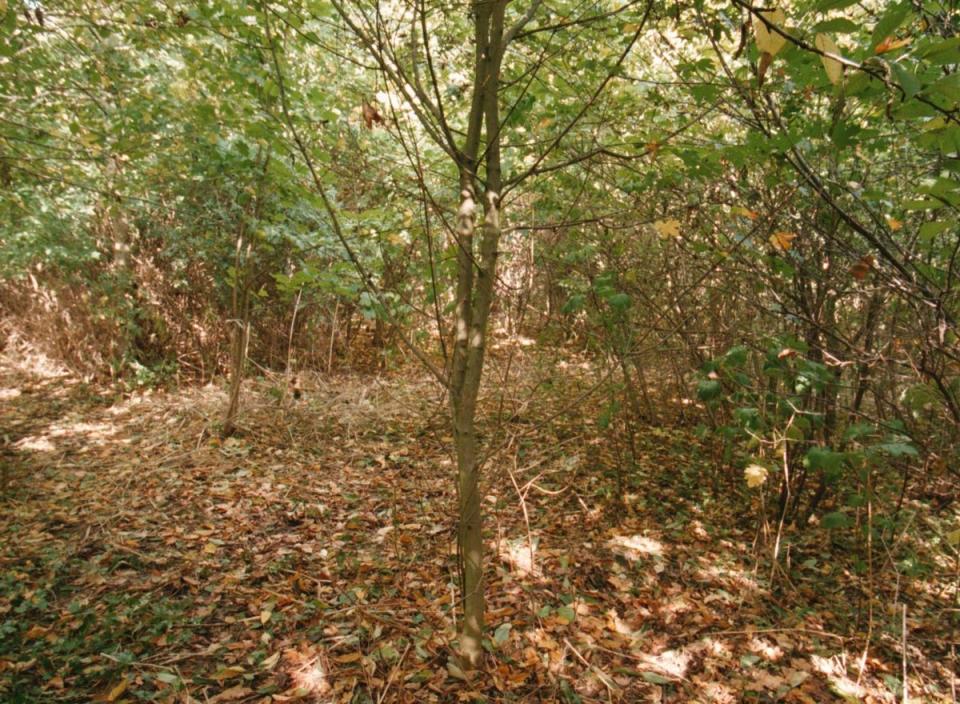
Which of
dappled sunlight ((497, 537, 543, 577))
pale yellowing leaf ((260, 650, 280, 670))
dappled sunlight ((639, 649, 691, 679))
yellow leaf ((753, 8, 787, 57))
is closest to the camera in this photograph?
yellow leaf ((753, 8, 787, 57))

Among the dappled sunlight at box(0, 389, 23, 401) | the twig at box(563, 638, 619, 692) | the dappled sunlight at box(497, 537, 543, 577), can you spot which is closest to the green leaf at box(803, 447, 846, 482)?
the twig at box(563, 638, 619, 692)

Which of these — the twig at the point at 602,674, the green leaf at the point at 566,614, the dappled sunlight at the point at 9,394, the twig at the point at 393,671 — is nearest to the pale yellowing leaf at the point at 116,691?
the twig at the point at 393,671

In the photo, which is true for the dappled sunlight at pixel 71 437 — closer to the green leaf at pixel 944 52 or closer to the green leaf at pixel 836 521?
the green leaf at pixel 836 521

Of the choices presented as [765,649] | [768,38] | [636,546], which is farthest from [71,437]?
[768,38]

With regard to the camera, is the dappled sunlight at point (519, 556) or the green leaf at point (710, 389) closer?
the green leaf at point (710, 389)

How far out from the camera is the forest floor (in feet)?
8.33

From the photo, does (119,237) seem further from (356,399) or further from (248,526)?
(248,526)

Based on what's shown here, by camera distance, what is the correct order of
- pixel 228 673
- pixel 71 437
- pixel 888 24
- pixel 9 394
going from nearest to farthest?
pixel 888 24, pixel 228 673, pixel 71 437, pixel 9 394

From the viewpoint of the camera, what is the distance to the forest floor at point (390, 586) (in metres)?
2.54

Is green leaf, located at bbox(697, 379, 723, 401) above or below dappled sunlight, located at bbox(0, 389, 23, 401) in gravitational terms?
above

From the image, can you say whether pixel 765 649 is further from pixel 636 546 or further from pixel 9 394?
pixel 9 394

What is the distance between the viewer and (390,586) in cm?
315

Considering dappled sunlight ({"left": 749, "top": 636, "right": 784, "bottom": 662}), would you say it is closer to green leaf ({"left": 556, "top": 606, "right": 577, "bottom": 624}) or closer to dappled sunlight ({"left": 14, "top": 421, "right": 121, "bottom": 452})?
green leaf ({"left": 556, "top": 606, "right": 577, "bottom": 624})

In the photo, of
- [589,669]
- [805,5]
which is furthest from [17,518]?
[805,5]
